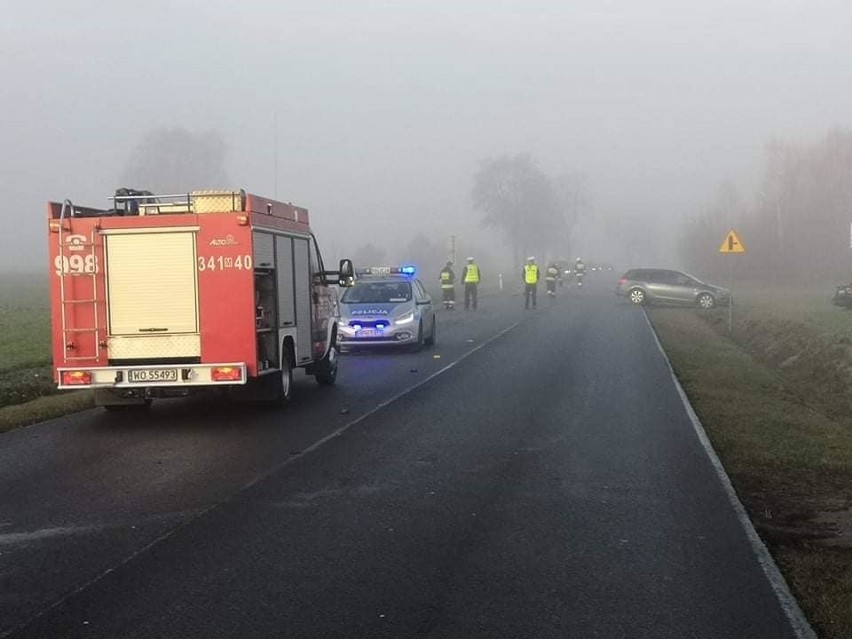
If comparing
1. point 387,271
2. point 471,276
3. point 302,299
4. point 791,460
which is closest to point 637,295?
point 471,276

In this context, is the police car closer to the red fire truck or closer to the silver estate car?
the red fire truck

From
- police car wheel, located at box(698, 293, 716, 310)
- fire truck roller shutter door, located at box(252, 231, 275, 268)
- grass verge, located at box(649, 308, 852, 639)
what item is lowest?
grass verge, located at box(649, 308, 852, 639)

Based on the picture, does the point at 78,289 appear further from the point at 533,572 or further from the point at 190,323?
the point at 533,572

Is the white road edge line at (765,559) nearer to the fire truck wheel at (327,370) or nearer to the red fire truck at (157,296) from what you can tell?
the red fire truck at (157,296)

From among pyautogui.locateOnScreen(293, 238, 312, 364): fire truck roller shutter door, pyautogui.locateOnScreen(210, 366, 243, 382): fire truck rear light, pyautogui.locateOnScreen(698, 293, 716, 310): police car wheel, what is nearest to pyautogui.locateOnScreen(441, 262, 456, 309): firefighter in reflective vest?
pyautogui.locateOnScreen(698, 293, 716, 310): police car wheel

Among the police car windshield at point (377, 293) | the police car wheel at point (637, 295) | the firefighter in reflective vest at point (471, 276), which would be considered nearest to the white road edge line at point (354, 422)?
the police car windshield at point (377, 293)

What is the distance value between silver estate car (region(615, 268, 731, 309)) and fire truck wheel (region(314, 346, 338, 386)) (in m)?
26.9

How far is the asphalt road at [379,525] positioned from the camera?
5.46m

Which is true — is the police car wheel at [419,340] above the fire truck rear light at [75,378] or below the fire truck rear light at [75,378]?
below

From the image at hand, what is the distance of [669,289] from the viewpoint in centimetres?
Result: 4184

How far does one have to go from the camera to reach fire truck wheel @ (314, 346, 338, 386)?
16547mm

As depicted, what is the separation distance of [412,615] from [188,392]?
8.14m

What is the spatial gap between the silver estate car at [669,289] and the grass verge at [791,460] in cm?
2030

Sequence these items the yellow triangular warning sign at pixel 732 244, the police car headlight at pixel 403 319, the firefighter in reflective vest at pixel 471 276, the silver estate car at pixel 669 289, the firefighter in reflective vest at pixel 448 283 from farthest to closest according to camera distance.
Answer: the silver estate car at pixel 669 289
the firefighter in reflective vest at pixel 471 276
the firefighter in reflective vest at pixel 448 283
the yellow triangular warning sign at pixel 732 244
the police car headlight at pixel 403 319
